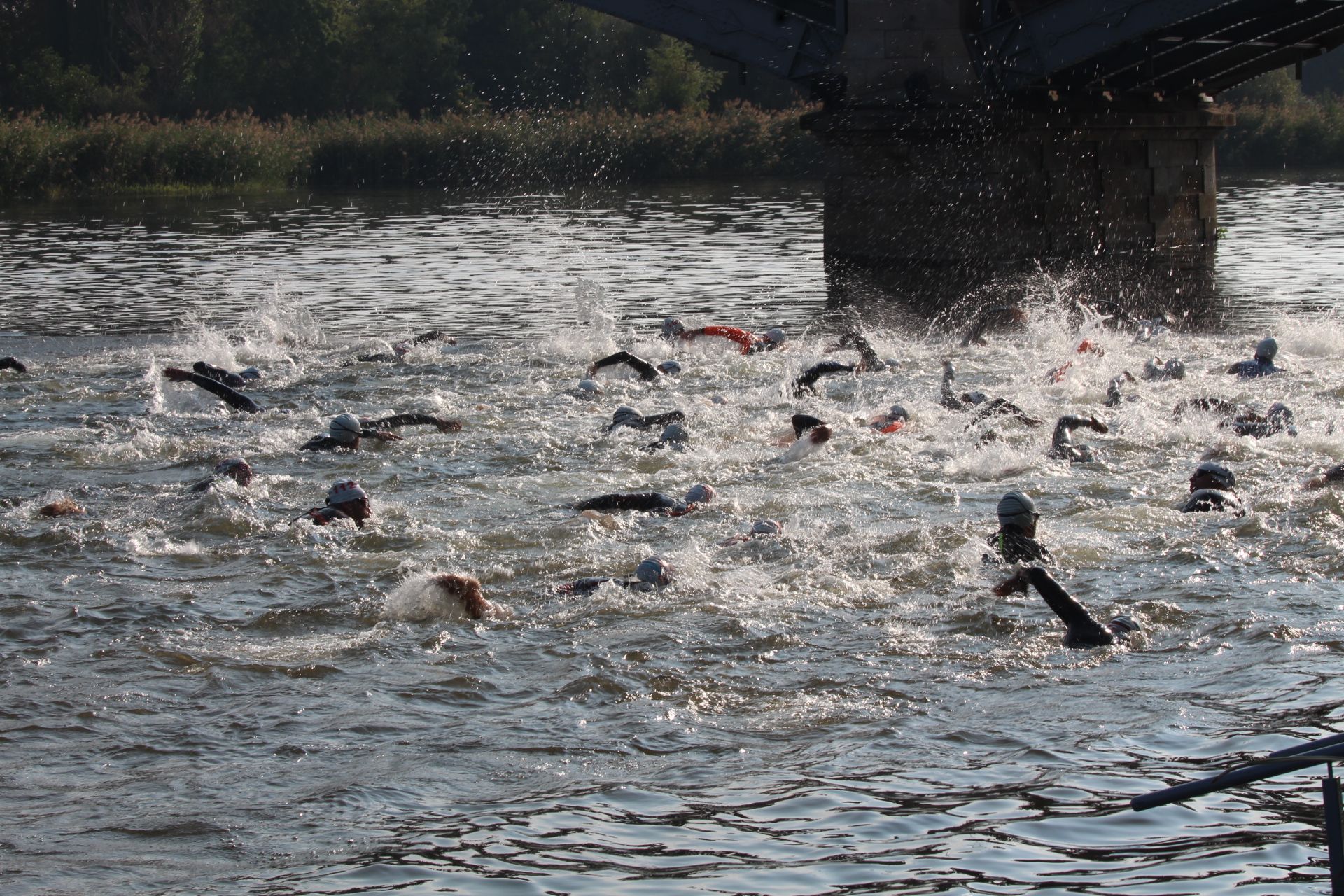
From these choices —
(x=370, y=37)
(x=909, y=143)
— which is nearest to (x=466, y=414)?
(x=909, y=143)

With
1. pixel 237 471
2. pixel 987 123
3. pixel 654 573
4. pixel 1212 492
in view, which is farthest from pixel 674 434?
pixel 987 123

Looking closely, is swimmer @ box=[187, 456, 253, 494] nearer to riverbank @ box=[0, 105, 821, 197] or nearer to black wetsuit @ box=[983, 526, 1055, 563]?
black wetsuit @ box=[983, 526, 1055, 563]

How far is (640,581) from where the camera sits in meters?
9.22

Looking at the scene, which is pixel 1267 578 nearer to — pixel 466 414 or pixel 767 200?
pixel 466 414

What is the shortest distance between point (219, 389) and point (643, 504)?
5.59 m

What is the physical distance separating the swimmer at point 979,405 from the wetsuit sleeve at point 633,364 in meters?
3.16

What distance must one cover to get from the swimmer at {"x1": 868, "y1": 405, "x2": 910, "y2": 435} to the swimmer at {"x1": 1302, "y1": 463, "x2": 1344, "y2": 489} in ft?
12.2

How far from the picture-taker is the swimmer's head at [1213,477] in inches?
434

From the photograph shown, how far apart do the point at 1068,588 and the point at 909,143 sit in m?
20.1

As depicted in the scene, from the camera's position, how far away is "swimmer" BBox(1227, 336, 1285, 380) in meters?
16.5

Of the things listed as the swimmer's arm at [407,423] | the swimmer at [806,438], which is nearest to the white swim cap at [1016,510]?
the swimmer at [806,438]

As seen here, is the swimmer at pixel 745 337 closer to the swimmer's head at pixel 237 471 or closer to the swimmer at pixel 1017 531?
the swimmer's head at pixel 237 471

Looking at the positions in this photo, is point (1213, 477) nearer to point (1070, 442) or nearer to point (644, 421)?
point (1070, 442)

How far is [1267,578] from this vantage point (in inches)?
365
